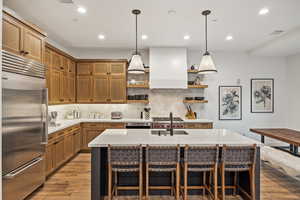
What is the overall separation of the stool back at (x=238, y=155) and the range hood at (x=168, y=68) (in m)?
3.01

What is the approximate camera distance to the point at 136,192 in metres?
2.88

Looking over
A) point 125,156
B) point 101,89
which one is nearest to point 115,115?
point 101,89

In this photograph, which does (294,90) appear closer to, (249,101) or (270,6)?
(249,101)

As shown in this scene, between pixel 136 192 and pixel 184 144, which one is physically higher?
pixel 184 144

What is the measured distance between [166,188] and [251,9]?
10.6 ft

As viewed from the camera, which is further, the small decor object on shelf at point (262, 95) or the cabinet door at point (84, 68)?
the small decor object on shelf at point (262, 95)

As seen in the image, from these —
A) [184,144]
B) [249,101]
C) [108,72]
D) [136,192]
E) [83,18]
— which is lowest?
[136,192]

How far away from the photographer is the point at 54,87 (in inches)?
167

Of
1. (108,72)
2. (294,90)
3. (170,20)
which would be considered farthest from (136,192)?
(294,90)

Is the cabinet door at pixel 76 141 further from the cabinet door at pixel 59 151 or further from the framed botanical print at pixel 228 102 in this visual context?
the framed botanical print at pixel 228 102

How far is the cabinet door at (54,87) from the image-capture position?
13.4ft

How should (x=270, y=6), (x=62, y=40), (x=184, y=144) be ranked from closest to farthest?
(x=184, y=144) → (x=270, y=6) → (x=62, y=40)

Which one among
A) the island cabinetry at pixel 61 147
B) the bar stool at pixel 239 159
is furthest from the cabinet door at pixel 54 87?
the bar stool at pixel 239 159

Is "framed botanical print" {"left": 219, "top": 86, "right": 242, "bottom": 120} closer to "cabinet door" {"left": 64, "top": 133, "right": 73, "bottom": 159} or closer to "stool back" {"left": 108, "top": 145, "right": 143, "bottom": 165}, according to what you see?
"stool back" {"left": 108, "top": 145, "right": 143, "bottom": 165}
